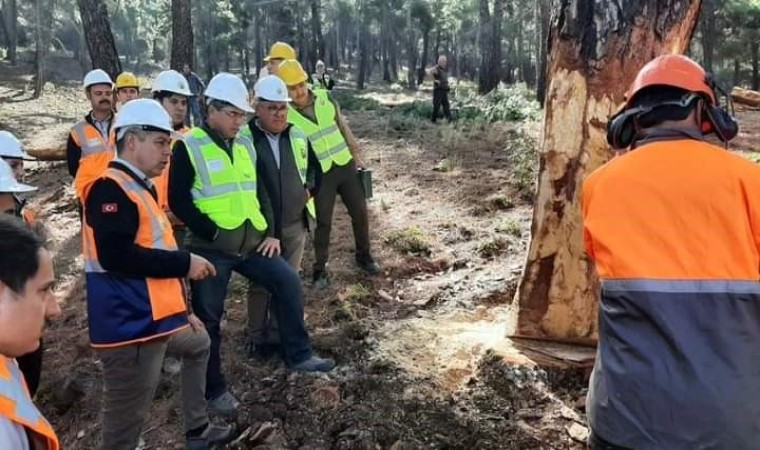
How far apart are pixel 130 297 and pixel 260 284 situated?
1147 mm

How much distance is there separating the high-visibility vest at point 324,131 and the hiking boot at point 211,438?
89.8 inches

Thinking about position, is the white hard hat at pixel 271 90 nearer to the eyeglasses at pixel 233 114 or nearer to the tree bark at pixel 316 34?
the eyeglasses at pixel 233 114

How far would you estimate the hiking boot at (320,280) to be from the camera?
17.6ft

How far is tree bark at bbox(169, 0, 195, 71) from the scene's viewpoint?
1095cm

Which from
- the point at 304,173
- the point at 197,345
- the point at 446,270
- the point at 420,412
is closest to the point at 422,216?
the point at 446,270

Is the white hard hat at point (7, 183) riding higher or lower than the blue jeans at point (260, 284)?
higher

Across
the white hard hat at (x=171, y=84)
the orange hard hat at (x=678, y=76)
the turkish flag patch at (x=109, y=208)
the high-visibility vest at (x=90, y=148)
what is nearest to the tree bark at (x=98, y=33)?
the high-visibility vest at (x=90, y=148)

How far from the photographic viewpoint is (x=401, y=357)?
13.0 feet

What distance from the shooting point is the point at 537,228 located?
12.1 feet

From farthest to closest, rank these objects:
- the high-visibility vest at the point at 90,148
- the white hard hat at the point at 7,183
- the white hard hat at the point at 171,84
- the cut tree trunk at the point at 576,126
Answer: the high-visibility vest at the point at 90,148, the white hard hat at the point at 171,84, the cut tree trunk at the point at 576,126, the white hard hat at the point at 7,183

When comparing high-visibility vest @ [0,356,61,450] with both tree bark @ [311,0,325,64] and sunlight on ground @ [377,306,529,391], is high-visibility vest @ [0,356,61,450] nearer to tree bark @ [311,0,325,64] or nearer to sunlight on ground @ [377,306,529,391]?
sunlight on ground @ [377,306,529,391]

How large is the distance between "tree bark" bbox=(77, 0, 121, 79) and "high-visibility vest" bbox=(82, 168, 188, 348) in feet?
24.8

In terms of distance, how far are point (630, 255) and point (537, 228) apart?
189cm

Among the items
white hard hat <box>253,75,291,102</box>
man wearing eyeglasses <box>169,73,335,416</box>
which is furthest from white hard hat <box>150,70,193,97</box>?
man wearing eyeglasses <box>169,73,335,416</box>
